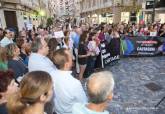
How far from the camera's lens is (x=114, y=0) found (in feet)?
118

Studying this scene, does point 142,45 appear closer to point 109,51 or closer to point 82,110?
point 109,51

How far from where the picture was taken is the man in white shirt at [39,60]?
3.94 meters

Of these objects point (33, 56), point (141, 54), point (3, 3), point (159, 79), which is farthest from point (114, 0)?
point (33, 56)

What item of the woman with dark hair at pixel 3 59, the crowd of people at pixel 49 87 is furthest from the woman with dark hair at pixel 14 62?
the woman with dark hair at pixel 3 59

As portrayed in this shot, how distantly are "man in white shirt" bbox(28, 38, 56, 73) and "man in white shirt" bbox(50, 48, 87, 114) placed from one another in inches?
18.2

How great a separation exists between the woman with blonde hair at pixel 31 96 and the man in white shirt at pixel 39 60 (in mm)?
1436

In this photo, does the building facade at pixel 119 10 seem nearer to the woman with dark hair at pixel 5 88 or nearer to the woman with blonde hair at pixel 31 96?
the woman with dark hair at pixel 5 88

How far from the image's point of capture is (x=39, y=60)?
408 cm

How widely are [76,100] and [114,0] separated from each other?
3437cm

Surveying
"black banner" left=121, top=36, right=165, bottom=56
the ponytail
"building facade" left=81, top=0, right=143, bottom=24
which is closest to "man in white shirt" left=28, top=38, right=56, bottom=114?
the ponytail

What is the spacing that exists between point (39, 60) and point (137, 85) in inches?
176

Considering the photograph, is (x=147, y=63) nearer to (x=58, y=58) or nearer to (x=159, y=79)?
(x=159, y=79)

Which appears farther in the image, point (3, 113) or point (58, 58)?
point (58, 58)

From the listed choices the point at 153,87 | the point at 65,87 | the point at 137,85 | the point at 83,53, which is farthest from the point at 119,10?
the point at 65,87
